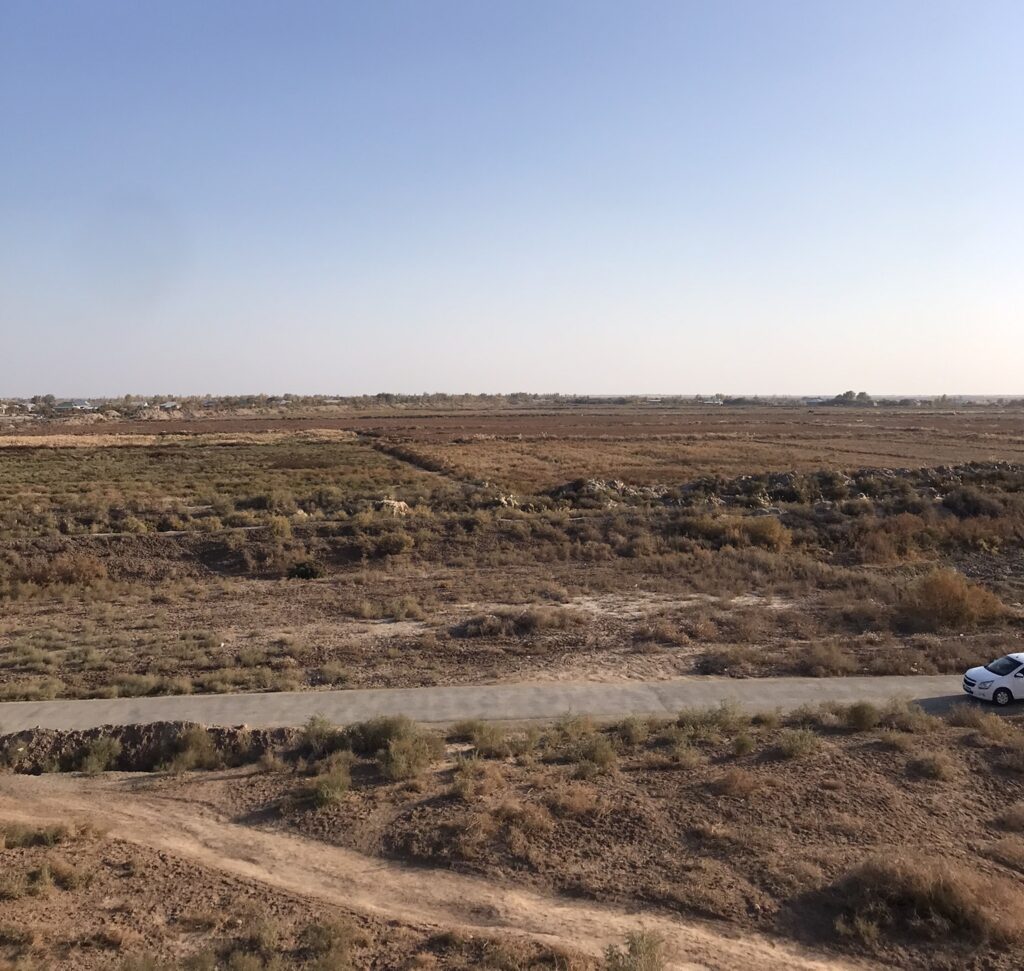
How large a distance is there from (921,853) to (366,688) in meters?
8.99

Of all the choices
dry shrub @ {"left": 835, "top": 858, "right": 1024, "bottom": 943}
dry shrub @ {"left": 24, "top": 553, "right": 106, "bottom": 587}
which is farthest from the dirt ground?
dry shrub @ {"left": 24, "top": 553, "right": 106, "bottom": 587}

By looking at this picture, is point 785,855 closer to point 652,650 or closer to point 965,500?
point 652,650

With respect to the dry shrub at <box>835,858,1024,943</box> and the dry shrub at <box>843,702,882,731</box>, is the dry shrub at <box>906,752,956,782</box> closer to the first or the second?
the dry shrub at <box>843,702,882,731</box>

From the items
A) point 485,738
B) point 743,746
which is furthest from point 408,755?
point 743,746

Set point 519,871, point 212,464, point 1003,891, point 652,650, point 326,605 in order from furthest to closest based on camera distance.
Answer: point 212,464 → point 326,605 → point 652,650 → point 519,871 → point 1003,891

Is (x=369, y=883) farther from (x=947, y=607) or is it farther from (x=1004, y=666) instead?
(x=947, y=607)

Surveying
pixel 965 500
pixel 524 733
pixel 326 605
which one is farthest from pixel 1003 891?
pixel 965 500

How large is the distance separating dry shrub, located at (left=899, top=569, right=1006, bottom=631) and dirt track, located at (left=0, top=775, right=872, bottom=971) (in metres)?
13.8

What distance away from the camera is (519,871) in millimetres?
8648

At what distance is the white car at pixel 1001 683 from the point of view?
13.6m

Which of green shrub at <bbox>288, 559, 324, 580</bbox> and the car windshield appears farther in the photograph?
green shrub at <bbox>288, 559, 324, 580</bbox>

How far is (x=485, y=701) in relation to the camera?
13852 mm

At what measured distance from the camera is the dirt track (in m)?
7.37

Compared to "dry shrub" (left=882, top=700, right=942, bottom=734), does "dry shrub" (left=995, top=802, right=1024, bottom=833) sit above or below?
below
